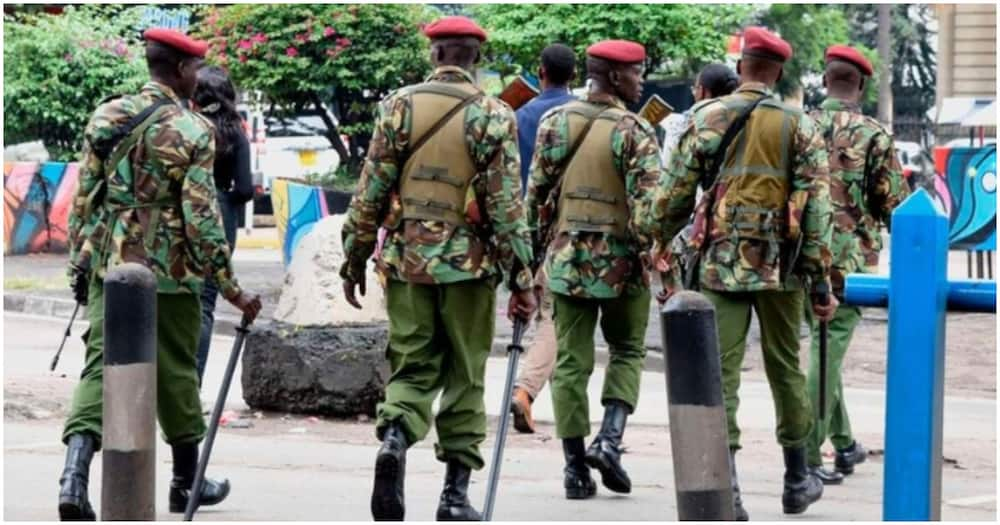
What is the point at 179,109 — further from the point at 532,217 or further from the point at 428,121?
the point at 532,217

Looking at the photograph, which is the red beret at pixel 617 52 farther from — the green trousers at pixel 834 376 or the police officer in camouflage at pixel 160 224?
the police officer in camouflage at pixel 160 224

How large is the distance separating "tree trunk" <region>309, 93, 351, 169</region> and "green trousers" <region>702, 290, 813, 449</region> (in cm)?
1187

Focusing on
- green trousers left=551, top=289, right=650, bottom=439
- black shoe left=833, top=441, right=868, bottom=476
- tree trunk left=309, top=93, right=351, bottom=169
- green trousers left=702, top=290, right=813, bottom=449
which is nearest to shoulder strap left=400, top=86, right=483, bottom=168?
green trousers left=702, top=290, right=813, bottom=449

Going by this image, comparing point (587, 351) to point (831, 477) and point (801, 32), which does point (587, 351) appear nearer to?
point (831, 477)

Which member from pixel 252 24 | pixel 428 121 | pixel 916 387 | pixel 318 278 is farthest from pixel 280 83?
pixel 916 387

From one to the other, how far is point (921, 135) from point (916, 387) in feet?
171

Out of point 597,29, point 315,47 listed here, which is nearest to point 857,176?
point 315,47

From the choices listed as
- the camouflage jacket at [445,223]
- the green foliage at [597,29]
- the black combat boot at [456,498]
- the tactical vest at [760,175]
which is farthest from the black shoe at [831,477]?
the green foliage at [597,29]

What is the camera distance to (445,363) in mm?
7332

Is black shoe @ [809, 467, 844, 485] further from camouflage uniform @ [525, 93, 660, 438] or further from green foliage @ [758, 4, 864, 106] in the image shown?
green foliage @ [758, 4, 864, 106]

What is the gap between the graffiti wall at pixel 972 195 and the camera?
60.4ft

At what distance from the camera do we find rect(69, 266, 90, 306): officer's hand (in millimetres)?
7324

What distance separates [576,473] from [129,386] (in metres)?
3.35

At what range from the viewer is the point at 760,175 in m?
7.39
